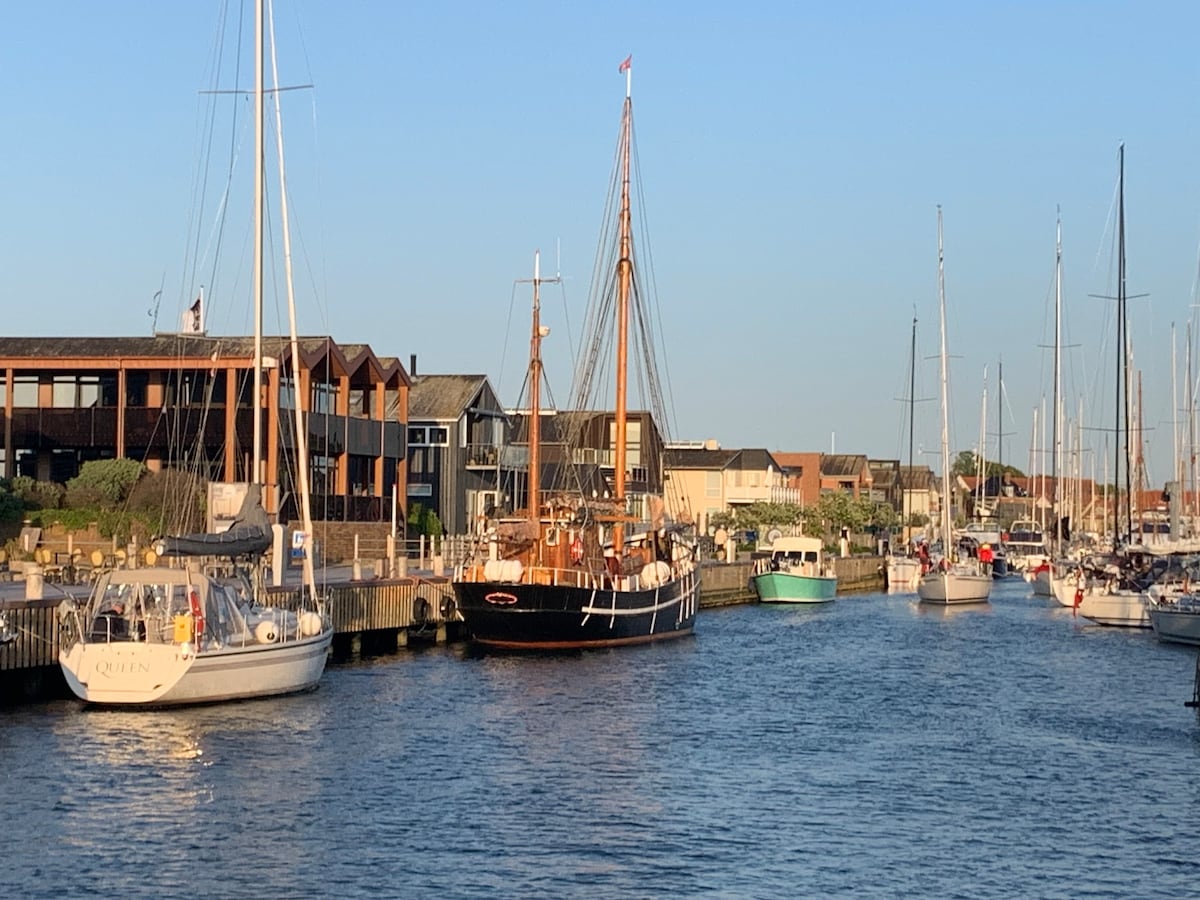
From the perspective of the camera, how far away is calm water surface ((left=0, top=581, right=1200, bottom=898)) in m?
25.4

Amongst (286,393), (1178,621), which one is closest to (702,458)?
(286,393)

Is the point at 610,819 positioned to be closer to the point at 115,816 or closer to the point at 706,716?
the point at 115,816

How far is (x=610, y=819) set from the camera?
29.3 metres

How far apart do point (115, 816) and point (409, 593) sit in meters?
28.6

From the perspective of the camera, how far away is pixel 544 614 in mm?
54688

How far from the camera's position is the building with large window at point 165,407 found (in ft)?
231

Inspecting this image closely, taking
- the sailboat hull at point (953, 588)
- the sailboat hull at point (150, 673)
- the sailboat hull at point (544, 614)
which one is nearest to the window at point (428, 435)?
the sailboat hull at point (953, 588)

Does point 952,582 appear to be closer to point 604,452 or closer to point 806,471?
point 604,452

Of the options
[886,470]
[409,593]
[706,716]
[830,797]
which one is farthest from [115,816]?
[886,470]

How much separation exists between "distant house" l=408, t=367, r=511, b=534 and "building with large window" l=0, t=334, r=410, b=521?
44.9ft

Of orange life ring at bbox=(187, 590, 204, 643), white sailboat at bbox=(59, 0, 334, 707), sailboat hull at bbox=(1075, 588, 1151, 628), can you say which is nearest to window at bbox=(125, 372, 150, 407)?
white sailboat at bbox=(59, 0, 334, 707)

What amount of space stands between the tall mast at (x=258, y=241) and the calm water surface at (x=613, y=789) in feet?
21.7

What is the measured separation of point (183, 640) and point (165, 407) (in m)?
36.0

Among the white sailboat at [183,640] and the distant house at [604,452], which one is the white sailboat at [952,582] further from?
the white sailboat at [183,640]
